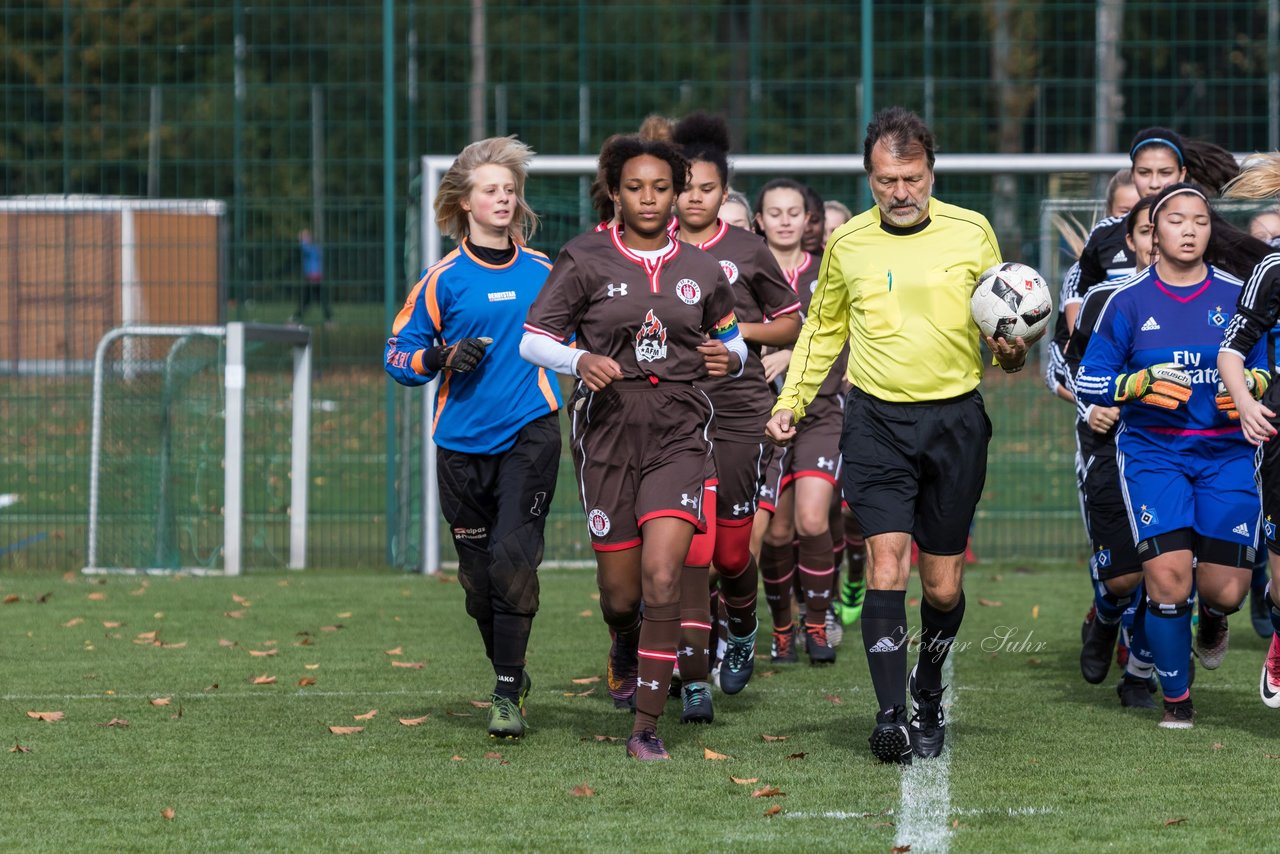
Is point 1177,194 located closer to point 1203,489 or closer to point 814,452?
point 1203,489

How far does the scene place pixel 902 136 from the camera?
6.47m

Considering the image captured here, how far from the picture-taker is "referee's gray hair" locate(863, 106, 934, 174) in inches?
254

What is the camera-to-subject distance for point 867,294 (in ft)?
21.4

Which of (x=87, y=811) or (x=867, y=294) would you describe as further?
(x=867, y=294)

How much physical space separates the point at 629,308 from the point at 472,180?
3.33 ft

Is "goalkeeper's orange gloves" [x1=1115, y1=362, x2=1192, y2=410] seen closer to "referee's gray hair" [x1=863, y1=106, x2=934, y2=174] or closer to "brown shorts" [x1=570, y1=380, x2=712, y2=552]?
"referee's gray hair" [x1=863, y1=106, x2=934, y2=174]

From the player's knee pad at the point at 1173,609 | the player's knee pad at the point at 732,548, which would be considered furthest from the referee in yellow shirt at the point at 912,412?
the player's knee pad at the point at 732,548

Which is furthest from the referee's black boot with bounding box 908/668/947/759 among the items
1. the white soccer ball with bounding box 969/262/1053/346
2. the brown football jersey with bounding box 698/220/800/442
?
the brown football jersey with bounding box 698/220/800/442

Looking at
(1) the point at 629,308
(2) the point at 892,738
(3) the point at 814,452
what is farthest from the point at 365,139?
(2) the point at 892,738

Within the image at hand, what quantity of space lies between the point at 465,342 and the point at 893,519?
1674 mm

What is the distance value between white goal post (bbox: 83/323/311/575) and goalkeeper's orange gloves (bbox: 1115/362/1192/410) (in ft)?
22.2

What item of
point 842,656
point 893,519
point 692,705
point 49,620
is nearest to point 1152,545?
point 893,519

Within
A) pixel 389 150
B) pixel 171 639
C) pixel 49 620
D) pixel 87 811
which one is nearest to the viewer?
pixel 87 811

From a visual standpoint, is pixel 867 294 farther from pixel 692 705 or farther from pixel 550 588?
pixel 550 588
